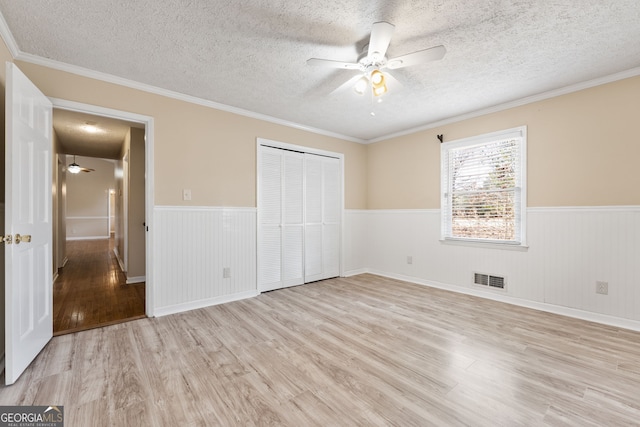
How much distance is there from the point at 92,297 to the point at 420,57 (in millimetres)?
4839

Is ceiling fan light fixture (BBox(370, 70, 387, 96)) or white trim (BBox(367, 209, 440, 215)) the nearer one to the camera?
ceiling fan light fixture (BBox(370, 70, 387, 96))

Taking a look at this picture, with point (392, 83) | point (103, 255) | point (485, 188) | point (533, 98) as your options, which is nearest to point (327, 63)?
point (392, 83)

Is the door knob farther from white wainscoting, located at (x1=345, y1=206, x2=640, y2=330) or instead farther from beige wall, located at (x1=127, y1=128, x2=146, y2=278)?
white wainscoting, located at (x1=345, y1=206, x2=640, y2=330)

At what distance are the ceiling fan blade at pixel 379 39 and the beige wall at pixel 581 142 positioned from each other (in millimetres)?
2376

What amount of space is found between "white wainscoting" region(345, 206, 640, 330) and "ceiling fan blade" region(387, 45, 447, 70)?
8.01 feet

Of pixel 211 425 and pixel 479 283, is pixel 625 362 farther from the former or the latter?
pixel 211 425

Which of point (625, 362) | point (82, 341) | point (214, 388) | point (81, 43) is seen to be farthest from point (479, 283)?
point (81, 43)

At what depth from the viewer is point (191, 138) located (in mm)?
3389

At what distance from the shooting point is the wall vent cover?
360 cm

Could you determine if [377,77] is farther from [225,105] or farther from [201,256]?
[201,256]

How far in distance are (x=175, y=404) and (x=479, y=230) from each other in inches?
154

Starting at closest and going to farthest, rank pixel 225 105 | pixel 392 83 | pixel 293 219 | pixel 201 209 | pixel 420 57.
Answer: pixel 420 57 → pixel 392 83 → pixel 201 209 → pixel 225 105 → pixel 293 219

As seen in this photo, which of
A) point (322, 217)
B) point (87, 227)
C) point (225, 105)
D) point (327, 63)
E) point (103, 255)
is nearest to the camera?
point (327, 63)

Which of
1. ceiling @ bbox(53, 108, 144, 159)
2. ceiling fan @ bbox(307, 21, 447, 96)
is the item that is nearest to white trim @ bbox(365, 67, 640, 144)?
ceiling fan @ bbox(307, 21, 447, 96)
